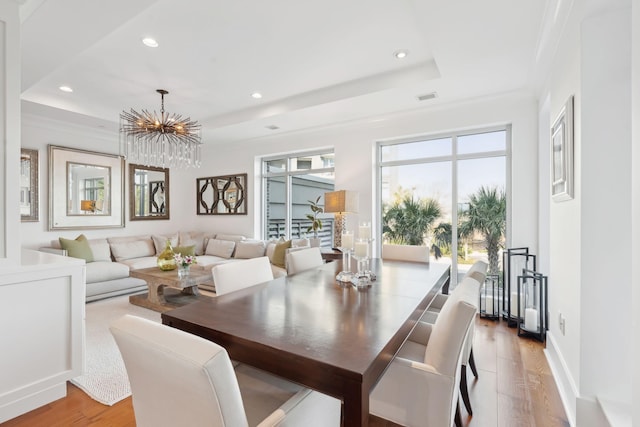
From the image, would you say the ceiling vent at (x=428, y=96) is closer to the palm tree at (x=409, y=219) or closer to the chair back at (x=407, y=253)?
the palm tree at (x=409, y=219)

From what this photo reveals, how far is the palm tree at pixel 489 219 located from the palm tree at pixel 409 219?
1.34ft

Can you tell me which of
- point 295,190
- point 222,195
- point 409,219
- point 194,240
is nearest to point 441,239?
point 409,219

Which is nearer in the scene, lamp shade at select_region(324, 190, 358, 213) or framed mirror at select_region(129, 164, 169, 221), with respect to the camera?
lamp shade at select_region(324, 190, 358, 213)

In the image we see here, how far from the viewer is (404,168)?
4496mm

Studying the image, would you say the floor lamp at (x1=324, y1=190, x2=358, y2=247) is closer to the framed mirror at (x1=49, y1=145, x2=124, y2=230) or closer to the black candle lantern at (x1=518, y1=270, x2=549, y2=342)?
the black candle lantern at (x1=518, y1=270, x2=549, y2=342)

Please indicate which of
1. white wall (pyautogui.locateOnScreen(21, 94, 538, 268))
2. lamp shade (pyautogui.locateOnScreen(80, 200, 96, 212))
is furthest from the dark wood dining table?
lamp shade (pyautogui.locateOnScreen(80, 200, 96, 212))

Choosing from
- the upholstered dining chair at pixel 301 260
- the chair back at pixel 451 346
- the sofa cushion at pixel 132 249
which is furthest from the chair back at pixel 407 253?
the sofa cushion at pixel 132 249

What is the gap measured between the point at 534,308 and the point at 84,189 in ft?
21.9

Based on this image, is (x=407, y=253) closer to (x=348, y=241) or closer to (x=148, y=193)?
(x=348, y=241)

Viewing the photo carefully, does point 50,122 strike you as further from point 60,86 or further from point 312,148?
point 312,148

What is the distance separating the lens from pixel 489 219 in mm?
3891

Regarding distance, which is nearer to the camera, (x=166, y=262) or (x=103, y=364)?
(x=103, y=364)

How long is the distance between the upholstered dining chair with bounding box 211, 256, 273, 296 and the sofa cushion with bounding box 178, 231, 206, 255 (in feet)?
13.6

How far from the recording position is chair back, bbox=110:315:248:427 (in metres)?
0.75
